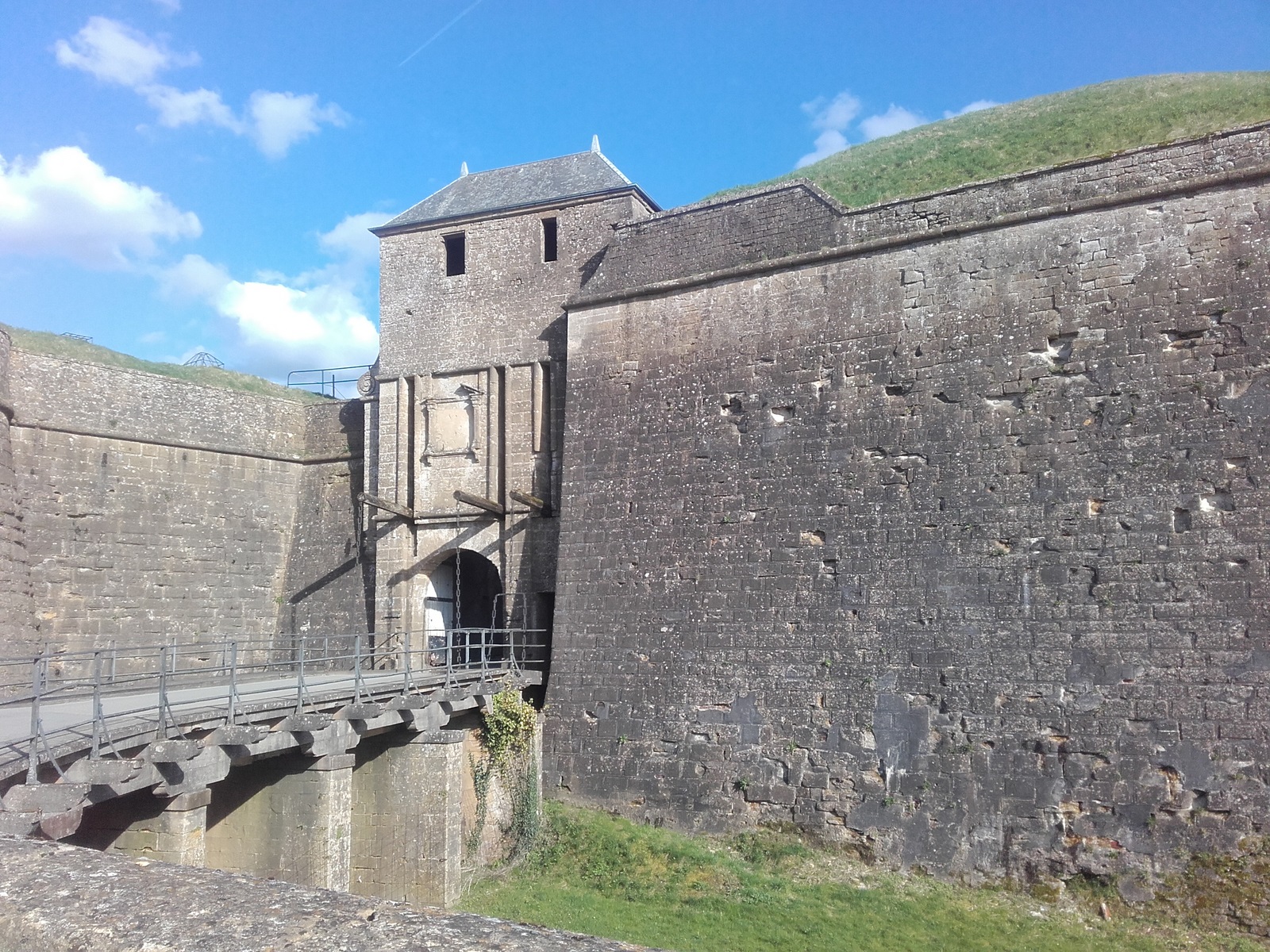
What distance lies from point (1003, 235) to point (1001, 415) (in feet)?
7.31

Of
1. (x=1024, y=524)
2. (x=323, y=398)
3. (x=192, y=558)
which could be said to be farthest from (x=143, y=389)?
(x=1024, y=524)

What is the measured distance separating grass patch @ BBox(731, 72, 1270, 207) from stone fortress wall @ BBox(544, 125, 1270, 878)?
1821mm

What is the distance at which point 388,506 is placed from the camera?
1551cm

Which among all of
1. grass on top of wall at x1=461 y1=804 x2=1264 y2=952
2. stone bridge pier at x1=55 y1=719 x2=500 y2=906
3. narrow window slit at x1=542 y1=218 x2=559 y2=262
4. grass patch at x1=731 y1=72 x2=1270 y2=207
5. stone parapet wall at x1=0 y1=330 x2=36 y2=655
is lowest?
grass on top of wall at x1=461 y1=804 x2=1264 y2=952

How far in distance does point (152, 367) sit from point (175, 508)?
4933mm

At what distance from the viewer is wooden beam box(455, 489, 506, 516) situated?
1453cm

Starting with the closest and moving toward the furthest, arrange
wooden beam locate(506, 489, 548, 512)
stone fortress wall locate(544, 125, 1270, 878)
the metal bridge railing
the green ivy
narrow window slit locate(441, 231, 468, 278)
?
the metal bridge railing → stone fortress wall locate(544, 125, 1270, 878) → the green ivy → wooden beam locate(506, 489, 548, 512) → narrow window slit locate(441, 231, 468, 278)

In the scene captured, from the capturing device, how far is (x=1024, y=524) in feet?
35.2

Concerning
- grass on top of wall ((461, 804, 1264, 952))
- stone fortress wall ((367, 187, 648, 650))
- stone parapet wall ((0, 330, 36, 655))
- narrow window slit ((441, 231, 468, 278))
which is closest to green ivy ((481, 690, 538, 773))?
grass on top of wall ((461, 804, 1264, 952))

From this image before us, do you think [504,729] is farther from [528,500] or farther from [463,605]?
[463,605]

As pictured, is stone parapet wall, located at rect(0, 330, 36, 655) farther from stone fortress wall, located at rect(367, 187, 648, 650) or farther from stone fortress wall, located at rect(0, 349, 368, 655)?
stone fortress wall, located at rect(367, 187, 648, 650)

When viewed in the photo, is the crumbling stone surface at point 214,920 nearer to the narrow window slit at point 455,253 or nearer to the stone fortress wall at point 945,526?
the stone fortress wall at point 945,526

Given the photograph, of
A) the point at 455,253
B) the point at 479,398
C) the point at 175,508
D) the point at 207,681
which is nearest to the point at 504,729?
the point at 207,681

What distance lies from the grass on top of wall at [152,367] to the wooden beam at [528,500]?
21.9 feet
